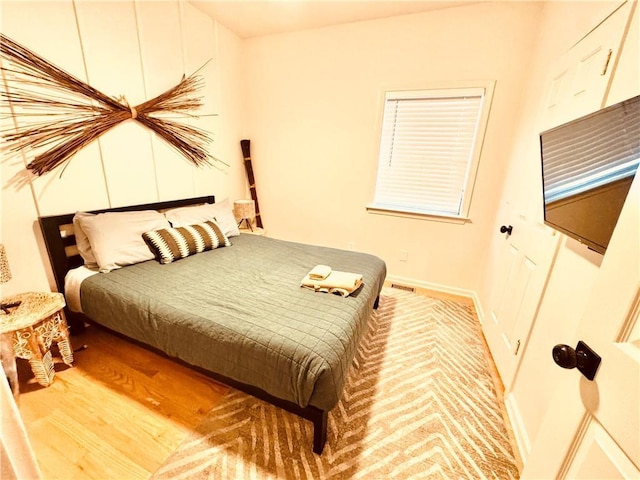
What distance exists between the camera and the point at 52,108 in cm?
169

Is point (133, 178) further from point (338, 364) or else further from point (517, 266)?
point (517, 266)

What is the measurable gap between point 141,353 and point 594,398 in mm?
2353

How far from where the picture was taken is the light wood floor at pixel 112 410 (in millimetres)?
1180

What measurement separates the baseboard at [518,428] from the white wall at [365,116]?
1527mm

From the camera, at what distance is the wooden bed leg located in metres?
1.19

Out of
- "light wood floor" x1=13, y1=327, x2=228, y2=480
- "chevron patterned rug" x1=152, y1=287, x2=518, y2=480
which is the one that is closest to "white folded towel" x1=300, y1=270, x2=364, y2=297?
"chevron patterned rug" x1=152, y1=287, x2=518, y2=480

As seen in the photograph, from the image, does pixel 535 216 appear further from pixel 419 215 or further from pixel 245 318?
pixel 245 318

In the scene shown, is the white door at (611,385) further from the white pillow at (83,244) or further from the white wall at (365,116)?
the white pillow at (83,244)

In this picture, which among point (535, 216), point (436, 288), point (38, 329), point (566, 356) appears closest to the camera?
point (566, 356)

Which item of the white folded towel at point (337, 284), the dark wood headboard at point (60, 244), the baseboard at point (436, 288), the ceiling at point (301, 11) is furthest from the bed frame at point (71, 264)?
the ceiling at point (301, 11)

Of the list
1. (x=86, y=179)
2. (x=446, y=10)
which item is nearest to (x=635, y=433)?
(x=86, y=179)

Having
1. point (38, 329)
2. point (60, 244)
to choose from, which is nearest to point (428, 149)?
point (60, 244)

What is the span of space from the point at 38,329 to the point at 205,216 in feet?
4.58

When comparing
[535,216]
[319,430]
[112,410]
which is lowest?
[112,410]
